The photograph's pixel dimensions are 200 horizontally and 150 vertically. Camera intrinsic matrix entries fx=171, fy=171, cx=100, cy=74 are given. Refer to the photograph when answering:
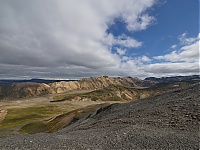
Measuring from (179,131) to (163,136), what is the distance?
3.21 meters

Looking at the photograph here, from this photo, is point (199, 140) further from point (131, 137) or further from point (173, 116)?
point (173, 116)

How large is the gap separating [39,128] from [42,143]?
209ft

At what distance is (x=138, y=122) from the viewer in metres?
30.0

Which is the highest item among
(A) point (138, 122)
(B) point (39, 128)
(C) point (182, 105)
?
(C) point (182, 105)

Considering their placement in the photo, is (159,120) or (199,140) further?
(159,120)

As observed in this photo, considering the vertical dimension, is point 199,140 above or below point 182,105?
below

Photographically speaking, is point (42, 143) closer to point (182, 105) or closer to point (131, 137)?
point (131, 137)

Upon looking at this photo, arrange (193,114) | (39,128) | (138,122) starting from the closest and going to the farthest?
(193,114), (138,122), (39,128)

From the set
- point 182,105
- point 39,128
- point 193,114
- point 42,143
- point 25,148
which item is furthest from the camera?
point 39,128

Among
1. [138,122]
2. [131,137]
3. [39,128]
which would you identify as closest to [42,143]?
[131,137]

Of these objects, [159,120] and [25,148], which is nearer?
[25,148]

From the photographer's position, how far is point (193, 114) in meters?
27.5

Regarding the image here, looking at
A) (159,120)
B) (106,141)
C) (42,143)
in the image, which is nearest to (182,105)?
(159,120)

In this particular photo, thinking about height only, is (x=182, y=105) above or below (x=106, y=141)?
above
